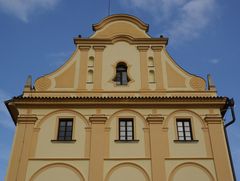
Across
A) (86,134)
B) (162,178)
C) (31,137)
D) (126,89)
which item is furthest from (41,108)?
(162,178)

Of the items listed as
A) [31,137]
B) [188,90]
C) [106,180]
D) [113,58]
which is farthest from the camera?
[113,58]

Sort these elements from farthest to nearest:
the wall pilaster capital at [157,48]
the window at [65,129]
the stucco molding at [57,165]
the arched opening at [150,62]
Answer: the wall pilaster capital at [157,48], the arched opening at [150,62], the window at [65,129], the stucco molding at [57,165]

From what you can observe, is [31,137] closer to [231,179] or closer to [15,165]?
[15,165]

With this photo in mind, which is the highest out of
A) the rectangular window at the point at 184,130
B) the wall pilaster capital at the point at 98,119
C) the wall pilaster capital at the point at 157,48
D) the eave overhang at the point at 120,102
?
the wall pilaster capital at the point at 157,48

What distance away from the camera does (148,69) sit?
64.1ft

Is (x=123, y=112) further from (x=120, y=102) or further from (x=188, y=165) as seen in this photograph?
(x=188, y=165)

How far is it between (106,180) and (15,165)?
4.23 meters

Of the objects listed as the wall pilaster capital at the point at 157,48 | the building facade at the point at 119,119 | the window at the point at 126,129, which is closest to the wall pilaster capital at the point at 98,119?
the building facade at the point at 119,119

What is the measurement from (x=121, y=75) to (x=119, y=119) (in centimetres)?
292

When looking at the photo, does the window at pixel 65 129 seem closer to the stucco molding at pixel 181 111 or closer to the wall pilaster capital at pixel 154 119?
the wall pilaster capital at pixel 154 119

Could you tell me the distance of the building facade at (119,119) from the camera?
1620 centimetres

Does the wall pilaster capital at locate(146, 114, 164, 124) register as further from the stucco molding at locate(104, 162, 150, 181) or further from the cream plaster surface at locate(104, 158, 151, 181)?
the stucco molding at locate(104, 162, 150, 181)

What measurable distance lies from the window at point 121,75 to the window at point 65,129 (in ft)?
11.2

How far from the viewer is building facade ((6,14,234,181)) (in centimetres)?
1620
